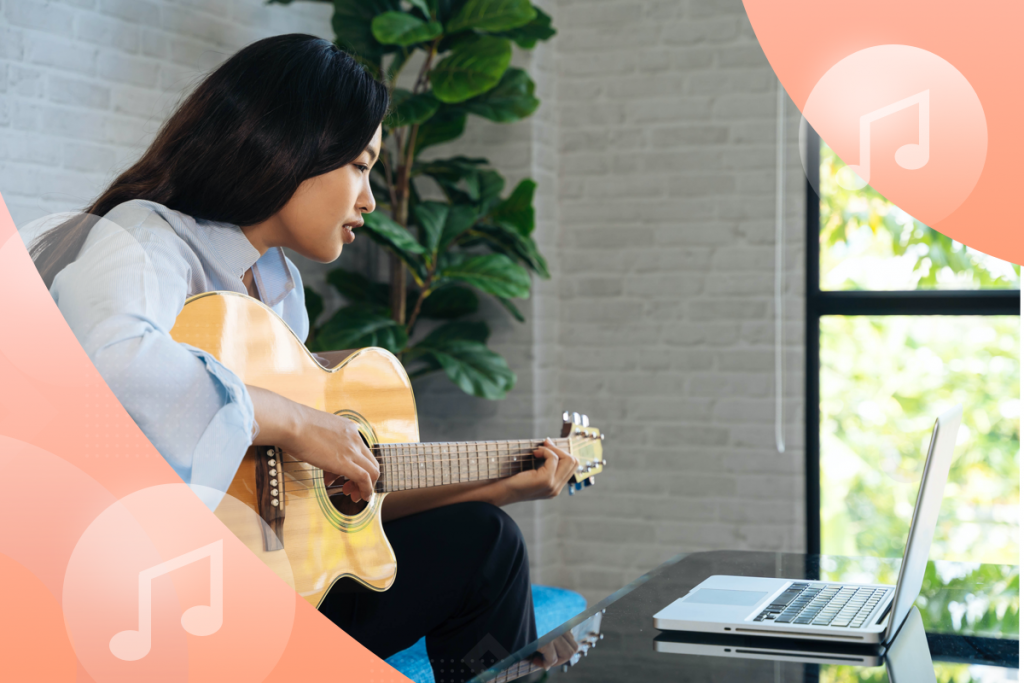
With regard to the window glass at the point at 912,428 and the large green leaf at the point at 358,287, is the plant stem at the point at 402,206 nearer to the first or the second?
the large green leaf at the point at 358,287

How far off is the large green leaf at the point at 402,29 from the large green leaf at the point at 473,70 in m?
0.09

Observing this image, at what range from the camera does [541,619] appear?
2.11 m

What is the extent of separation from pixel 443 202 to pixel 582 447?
1.19 meters

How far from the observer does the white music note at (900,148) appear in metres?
2.59

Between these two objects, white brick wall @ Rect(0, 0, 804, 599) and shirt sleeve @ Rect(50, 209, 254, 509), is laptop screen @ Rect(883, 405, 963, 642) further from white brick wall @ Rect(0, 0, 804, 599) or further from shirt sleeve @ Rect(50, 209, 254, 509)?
white brick wall @ Rect(0, 0, 804, 599)

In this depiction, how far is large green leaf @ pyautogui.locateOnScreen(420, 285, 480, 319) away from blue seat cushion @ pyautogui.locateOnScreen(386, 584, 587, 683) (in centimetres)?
81

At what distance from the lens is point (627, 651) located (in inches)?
35.9

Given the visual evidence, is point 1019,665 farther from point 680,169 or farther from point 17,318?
point 680,169

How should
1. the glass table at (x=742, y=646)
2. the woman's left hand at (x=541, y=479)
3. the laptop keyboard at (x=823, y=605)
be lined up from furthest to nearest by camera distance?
the woman's left hand at (x=541, y=479)
the laptop keyboard at (x=823, y=605)
the glass table at (x=742, y=646)

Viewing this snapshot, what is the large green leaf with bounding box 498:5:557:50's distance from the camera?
8.37 feet

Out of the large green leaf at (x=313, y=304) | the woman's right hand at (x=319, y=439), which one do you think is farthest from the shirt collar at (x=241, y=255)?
the large green leaf at (x=313, y=304)

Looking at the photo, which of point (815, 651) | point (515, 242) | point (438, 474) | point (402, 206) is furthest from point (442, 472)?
point (402, 206)

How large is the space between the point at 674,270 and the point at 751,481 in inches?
26.3

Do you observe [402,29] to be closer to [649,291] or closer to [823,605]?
[649,291]
